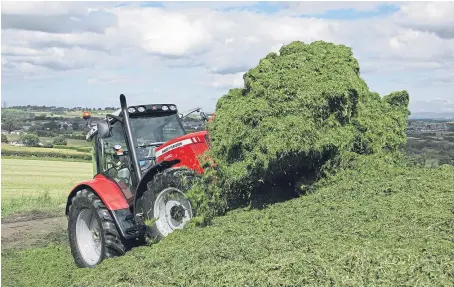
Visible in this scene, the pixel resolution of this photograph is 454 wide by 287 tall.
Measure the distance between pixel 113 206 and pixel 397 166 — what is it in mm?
4051

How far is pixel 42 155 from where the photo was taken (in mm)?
34500

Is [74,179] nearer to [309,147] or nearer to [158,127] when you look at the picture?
[158,127]

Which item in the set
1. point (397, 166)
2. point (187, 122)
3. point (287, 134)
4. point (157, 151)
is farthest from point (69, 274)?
point (397, 166)

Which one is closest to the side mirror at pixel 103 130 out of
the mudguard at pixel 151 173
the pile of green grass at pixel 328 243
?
the mudguard at pixel 151 173

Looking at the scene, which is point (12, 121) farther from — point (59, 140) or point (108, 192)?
point (108, 192)

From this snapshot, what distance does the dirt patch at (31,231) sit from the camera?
10008mm

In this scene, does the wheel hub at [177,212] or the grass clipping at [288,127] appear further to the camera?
the wheel hub at [177,212]

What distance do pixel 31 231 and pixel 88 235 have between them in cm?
374

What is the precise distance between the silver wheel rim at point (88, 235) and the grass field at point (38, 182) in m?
6.52

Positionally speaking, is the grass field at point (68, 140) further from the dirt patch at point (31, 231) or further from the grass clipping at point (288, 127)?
the grass clipping at point (288, 127)

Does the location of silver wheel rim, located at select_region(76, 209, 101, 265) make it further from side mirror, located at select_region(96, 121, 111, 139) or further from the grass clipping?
the grass clipping

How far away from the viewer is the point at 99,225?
7410 millimetres

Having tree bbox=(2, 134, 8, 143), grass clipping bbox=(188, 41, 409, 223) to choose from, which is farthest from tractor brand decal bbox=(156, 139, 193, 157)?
tree bbox=(2, 134, 8, 143)

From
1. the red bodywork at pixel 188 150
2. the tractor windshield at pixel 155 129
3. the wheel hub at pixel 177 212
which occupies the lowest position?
the wheel hub at pixel 177 212
